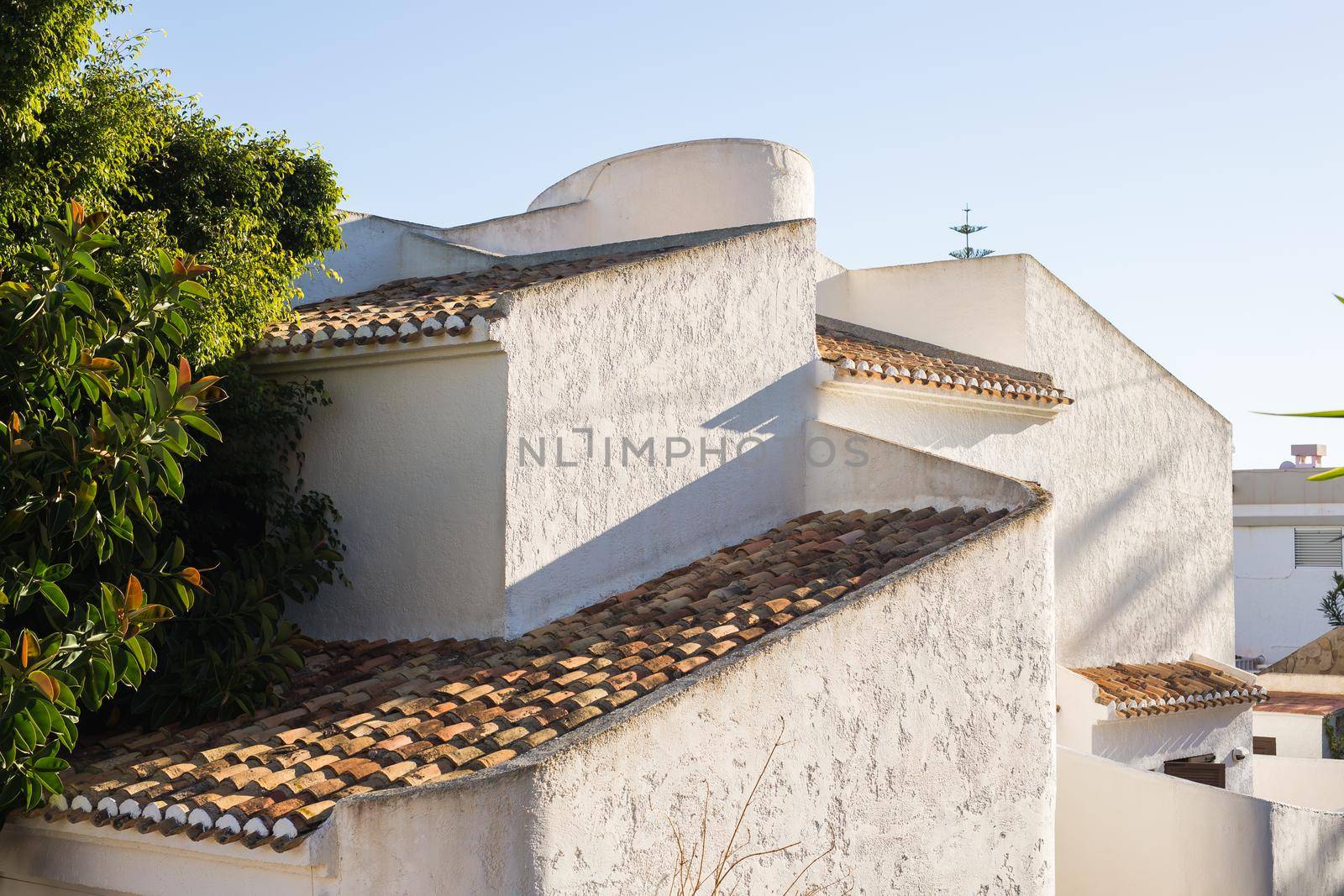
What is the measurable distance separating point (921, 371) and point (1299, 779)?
10.4 metres

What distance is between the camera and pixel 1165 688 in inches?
561

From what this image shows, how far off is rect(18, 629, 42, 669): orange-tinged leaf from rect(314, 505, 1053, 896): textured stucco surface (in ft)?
5.71

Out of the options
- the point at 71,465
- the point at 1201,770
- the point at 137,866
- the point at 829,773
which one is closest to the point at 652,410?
the point at 829,773

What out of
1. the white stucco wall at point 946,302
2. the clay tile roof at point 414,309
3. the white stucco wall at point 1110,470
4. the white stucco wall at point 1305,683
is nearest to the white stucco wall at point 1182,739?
the white stucco wall at point 1110,470

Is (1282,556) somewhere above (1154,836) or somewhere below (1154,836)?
above

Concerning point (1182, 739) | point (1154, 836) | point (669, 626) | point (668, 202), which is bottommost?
point (1154, 836)

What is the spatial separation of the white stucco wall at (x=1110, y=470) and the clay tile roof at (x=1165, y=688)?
252 millimetres

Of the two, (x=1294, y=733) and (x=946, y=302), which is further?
(x=1294, y=733)

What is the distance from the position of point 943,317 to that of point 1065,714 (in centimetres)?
474

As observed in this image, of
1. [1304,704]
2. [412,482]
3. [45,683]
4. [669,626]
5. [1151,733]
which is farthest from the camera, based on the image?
[1304,704]

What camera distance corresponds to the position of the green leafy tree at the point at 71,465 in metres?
6.32

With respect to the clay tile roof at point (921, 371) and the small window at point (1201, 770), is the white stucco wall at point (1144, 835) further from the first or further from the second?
the clay tile roof at point (921, 371)

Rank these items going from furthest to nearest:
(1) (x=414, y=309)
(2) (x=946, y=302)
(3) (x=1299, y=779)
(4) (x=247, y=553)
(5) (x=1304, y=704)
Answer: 1. (5) (x=1304, y=704)
2. (3) (x=1299, y=779)
3. (2) (x=946, y=302)
4. (1) (x=414, y=309)
5. (4) (x=247, y=553)

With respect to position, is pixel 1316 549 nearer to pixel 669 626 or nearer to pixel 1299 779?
pixel 1299 779
